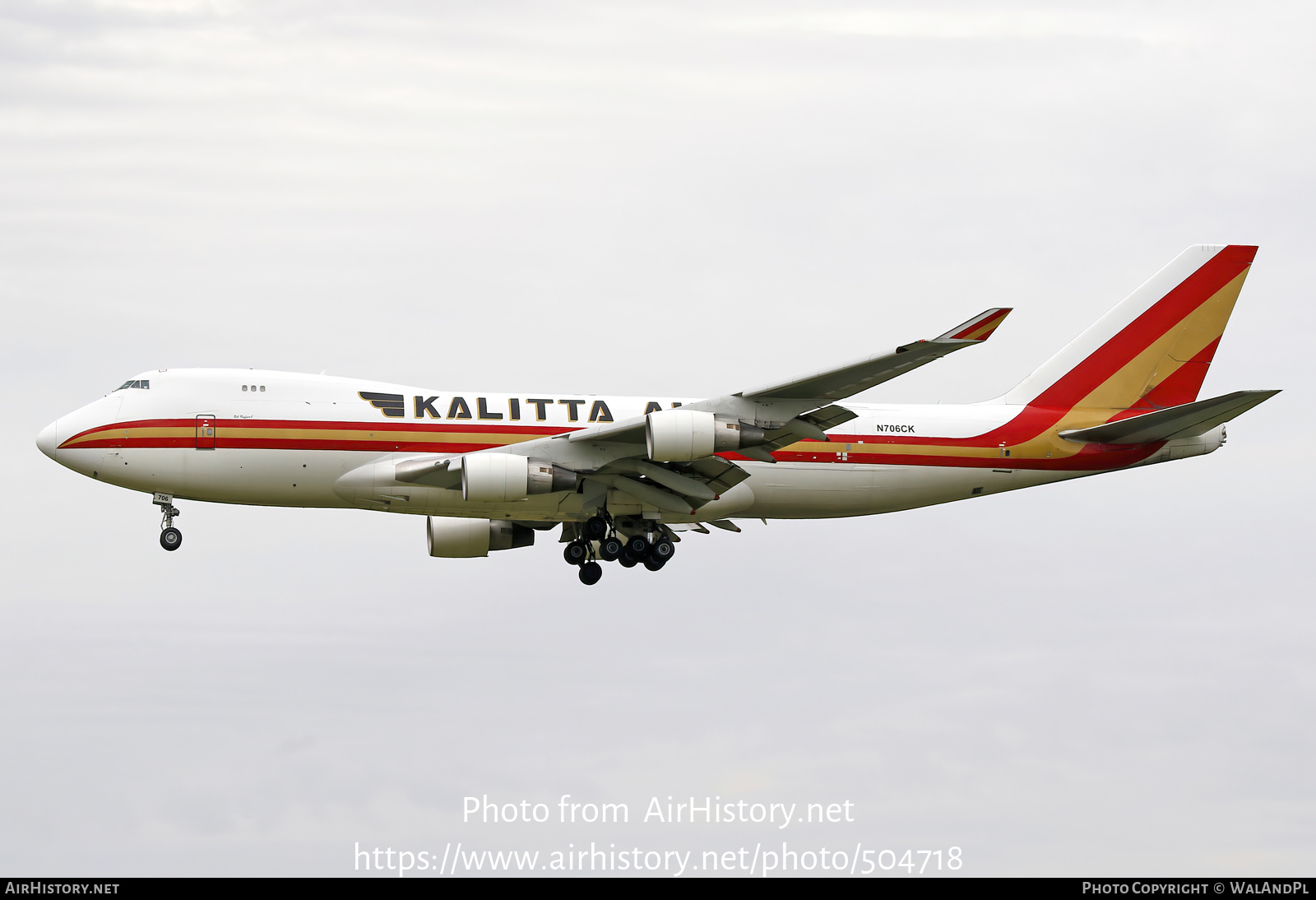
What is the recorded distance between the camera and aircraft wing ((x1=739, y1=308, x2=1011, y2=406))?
3241 centimetres

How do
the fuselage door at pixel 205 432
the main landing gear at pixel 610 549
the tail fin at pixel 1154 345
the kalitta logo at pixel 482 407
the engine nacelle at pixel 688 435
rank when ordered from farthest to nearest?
the tail fin at pixel 1154 345, the main landing gear at pixel 610 549, the kalitta logo at pixel 482 407, the fuselage door at pixel 205 432, the engine nacelle at pixel 688 435

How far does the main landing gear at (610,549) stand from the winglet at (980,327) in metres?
11.0

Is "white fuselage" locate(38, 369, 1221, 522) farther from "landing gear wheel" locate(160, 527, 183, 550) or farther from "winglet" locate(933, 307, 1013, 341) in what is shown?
"winglet" locate(933, 307, 1013, 341)

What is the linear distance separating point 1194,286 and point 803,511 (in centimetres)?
1404

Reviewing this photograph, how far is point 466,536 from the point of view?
4344 centimetres

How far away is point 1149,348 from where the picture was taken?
45.0m

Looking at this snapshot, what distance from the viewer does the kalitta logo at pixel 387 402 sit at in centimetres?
3925

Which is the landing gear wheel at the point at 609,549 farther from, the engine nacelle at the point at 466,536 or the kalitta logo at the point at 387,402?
the kalitta logo at the point at 387,402

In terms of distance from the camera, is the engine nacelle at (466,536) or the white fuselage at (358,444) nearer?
Result: the white fuselage at (358,444)

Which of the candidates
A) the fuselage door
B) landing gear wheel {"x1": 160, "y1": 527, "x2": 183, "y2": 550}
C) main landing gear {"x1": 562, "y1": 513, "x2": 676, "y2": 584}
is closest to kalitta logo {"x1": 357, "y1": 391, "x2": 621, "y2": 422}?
main landing gear {"x1": 562, "y1": 513, "x2": 676, "y2": 584}

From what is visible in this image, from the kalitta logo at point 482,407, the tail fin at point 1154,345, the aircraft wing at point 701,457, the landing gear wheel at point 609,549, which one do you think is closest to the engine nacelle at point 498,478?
the aircraft wing at point 701,457

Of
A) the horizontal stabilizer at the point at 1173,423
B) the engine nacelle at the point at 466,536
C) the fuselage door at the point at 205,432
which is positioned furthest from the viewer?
the engine nacelle at the point at 466,536

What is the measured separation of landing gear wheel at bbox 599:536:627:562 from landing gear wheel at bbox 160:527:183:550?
10742 mm

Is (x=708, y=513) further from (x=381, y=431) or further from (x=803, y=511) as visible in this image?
(x=381, y=431)
